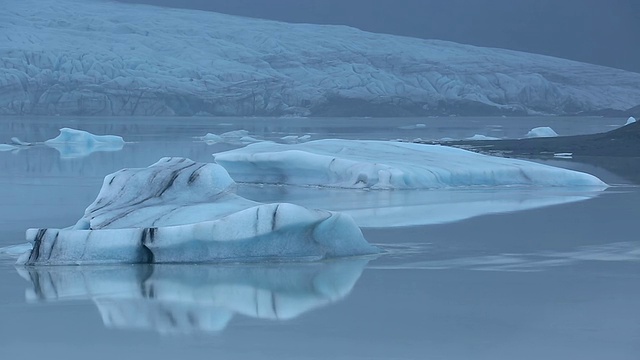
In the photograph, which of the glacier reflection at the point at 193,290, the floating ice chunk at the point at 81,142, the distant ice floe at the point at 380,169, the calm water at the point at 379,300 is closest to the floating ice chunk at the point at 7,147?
the floating ice chunk at the point at 81,142

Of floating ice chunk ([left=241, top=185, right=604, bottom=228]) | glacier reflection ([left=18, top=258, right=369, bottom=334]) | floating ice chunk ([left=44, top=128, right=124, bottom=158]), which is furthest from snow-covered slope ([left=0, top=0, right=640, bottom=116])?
glacier reflection ([left=18, top=258, right=369, bottom=334])

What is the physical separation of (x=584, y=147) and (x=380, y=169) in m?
6.68

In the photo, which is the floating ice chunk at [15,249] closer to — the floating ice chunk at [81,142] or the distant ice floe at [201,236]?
the distant ice floe at [201,236]

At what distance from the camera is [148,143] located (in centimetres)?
1427

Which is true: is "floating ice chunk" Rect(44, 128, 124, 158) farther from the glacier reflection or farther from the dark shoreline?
the glacier reflection

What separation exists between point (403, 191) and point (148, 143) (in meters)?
7.34

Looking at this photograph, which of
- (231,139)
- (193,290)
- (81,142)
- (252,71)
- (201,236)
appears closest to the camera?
(193,290)

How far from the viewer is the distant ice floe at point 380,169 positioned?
7.86 m

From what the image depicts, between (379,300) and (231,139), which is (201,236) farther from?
(231,139)

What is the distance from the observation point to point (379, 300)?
3.50 metres

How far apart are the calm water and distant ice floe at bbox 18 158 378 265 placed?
9 cm

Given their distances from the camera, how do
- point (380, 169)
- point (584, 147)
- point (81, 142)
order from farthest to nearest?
point (81, 142)
point (584, 147)
point (380, 169)

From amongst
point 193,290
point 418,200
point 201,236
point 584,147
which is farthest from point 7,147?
point 193,290

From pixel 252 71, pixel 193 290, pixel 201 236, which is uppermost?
pixel 252 71
